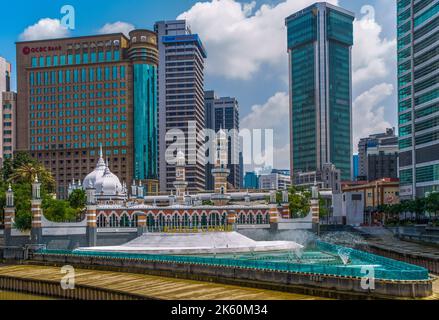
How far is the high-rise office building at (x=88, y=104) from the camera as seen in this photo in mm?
188000

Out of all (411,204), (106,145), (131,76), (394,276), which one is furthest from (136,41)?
(394,276)

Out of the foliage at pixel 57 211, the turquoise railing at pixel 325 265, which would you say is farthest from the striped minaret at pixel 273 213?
the foliage at pixel 57 211

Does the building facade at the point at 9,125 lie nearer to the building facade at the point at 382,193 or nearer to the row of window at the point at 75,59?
the row of window at the point at 75,59

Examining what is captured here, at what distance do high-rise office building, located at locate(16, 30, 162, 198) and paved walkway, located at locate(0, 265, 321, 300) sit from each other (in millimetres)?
127906

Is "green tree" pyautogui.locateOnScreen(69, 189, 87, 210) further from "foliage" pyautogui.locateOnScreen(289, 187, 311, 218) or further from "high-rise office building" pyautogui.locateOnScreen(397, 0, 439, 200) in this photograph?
"high-rise office building" pyautogui.locateOnScreen(397, 0, 439, 200)

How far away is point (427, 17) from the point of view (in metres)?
126

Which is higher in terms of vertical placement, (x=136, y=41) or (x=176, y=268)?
(x=136, y=41)

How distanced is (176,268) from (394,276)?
22984 millimetres

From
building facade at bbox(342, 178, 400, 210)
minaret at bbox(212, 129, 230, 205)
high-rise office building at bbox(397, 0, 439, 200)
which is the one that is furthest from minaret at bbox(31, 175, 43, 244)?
building facade at bbox(342, 178, 400, 210)

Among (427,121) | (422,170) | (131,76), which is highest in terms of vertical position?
(131,76)

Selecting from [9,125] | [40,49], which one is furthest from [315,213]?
[9,125]

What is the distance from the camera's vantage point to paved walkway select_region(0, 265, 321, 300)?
4253 centimetres
